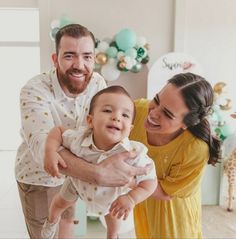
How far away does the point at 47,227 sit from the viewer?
4.95 feet

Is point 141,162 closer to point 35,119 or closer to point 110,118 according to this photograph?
point 110,118

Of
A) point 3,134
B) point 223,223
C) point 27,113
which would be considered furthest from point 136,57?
point 3,134

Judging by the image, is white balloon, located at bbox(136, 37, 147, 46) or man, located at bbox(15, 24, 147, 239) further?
white balloon, located at bbox(136, 37, 147, 46)

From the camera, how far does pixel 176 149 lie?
152 cm

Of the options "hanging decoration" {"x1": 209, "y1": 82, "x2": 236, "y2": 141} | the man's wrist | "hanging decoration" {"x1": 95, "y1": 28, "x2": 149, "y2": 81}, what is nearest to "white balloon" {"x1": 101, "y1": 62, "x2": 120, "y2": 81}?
"hanging decoration" {"x1": 95, "y1": 28, "x2": 149, "y2": 81}

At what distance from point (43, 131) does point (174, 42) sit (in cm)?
283

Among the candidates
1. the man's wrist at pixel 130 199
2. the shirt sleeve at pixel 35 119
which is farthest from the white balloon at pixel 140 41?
the man's wrist at pixel 130 199

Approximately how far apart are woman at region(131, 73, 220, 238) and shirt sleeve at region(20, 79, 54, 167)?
39 cm

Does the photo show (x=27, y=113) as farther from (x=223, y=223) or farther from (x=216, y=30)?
(x=216, y=30)

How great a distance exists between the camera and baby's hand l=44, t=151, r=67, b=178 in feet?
3.61

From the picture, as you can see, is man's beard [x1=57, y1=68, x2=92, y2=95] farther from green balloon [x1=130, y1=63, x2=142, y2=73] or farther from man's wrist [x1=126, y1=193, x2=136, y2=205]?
green balloon [x1=130, y1=63, x2=142, y2=73]

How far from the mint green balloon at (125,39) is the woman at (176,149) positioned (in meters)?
1.90

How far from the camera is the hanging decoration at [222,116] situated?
349 cm

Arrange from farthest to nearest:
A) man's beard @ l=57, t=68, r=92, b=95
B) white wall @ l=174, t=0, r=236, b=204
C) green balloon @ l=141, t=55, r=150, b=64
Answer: white wall @ l=174, t=0, r=236, b=204 → green balloon @ l=141, t=55, r=150, b=64 → man's beard @ l=57, t=68, r=92, b=95
